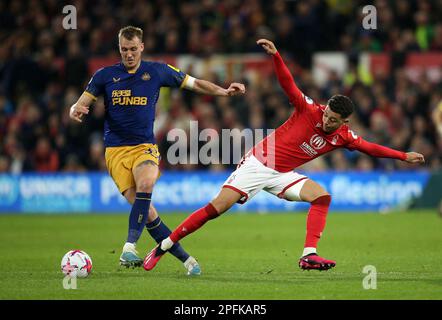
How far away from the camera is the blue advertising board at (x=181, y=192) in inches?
788

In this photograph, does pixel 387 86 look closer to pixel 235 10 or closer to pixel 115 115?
pixel 235 10

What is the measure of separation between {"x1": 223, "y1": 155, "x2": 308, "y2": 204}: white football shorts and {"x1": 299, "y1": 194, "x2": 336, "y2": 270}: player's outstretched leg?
0.77 ft

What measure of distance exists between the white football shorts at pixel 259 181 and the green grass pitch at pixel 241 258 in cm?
85

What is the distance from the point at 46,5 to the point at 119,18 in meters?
2.08

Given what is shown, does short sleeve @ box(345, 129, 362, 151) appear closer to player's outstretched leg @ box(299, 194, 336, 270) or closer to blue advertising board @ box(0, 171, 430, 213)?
player's outstretched leg @ box(299, 194, 336, 270)

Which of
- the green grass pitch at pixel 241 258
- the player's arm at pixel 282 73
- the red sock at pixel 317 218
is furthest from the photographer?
the red sock at pixel 317 218

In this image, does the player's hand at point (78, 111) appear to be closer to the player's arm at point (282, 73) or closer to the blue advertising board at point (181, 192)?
the player's arm at point (282, 73)

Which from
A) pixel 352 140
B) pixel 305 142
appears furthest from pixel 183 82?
pixel 352 140

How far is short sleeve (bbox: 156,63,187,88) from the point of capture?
33.0 feet

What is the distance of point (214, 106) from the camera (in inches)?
817

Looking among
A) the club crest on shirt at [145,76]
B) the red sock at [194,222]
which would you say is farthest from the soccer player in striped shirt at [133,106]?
the red sock at [194,222]

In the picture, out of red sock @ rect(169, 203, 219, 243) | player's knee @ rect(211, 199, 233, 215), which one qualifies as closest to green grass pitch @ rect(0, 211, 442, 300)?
red sock @ rect(169, 203, 219, 243)
